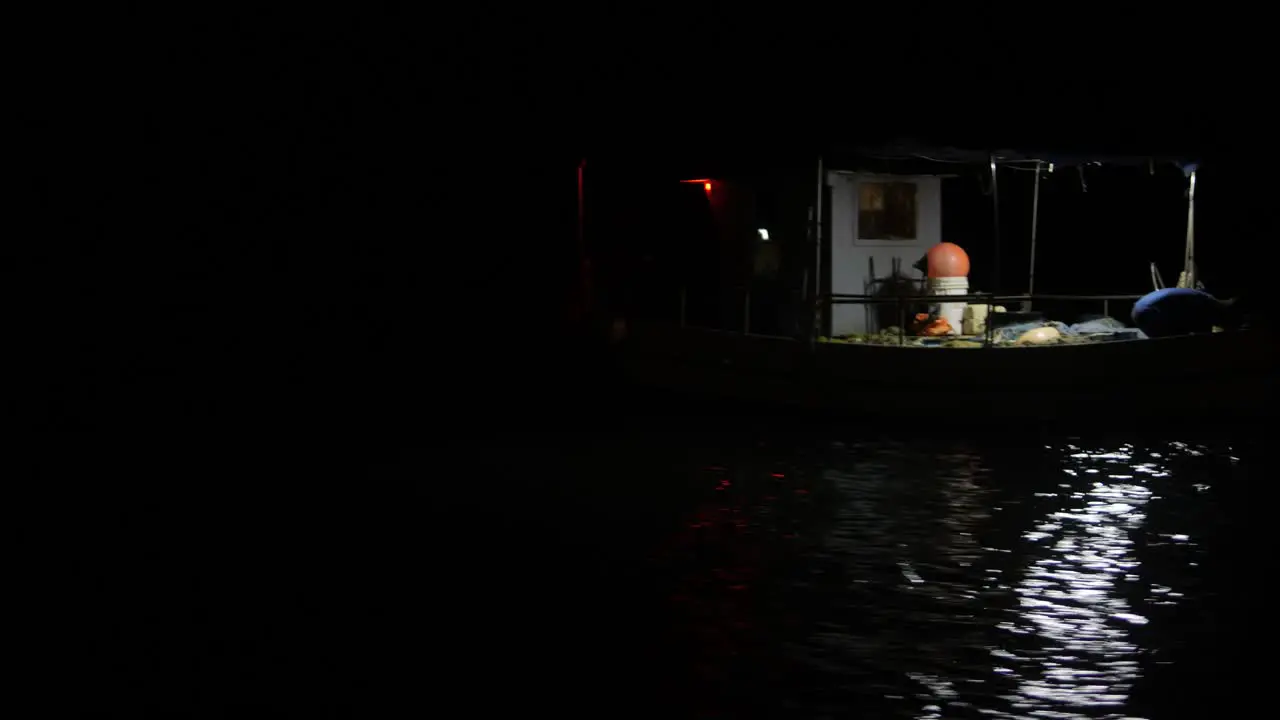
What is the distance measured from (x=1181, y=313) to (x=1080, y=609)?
34.7 feet

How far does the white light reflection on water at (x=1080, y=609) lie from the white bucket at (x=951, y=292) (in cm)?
664

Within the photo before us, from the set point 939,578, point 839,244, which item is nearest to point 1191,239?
point 839,244

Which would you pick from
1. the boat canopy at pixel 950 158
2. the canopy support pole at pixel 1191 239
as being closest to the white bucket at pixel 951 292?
the boat canopy at pixel 950 158

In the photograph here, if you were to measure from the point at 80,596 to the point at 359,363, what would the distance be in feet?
76.9

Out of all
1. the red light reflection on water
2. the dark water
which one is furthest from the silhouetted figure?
the red light reflection on water

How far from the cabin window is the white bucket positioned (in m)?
1.09

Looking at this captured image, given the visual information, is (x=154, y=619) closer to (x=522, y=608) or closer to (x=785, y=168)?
(x=522, y=608)

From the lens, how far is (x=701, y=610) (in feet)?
32.0

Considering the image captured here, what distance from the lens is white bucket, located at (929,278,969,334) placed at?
2088 cm

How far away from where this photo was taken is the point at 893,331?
20594 mm

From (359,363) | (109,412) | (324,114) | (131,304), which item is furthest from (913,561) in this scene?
(324,114)

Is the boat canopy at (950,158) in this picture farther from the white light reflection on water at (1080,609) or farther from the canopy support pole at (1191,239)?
the white light reflection on water at (1080,609)

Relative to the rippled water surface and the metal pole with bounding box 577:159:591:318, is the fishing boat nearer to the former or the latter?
the metal pole with bounding box 577:159:591:318

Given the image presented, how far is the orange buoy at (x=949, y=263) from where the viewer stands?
20.8 metres
